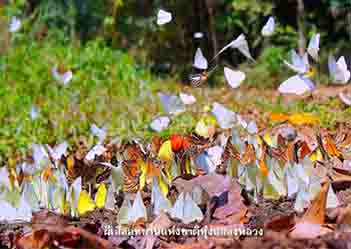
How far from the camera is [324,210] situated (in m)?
0.83

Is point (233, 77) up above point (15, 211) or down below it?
above

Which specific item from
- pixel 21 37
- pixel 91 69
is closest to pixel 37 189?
pixel 91 69

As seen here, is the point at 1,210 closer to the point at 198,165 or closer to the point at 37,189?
the point at 37,189

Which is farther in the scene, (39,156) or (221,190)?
(39,156)

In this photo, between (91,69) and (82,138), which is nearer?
(82,138)

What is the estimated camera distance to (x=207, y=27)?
6.70 meters

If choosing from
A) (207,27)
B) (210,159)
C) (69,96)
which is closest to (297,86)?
(210,159)

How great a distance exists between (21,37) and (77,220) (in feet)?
15.9

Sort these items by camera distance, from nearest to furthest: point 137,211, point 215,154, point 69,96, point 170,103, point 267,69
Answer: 1. point 137,211
2. point 215,154
3. point 170,103
4. point 69,96
5. point 267,69

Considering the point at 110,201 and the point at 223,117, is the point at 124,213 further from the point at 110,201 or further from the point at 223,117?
the point at 223,117

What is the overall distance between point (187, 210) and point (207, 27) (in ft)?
19.4

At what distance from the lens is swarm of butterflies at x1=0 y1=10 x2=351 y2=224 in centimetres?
95

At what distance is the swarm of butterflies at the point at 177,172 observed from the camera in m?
0.95

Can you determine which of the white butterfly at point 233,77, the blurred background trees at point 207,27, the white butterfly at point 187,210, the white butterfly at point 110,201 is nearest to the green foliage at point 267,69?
the blurred background trees at point 207,27
